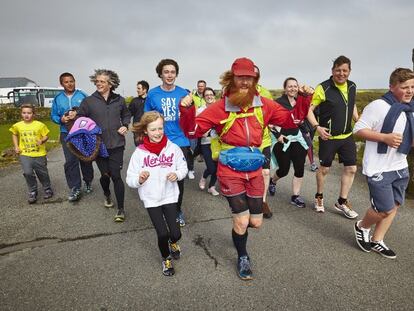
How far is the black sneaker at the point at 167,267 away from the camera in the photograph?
3.12 metres

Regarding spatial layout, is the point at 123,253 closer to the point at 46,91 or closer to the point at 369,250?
the point at 369,250

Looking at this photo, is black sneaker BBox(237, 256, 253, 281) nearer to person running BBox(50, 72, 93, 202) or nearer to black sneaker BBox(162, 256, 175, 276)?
black sneaker BBox(162, 256, 175, 276)

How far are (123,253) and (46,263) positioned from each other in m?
0.87

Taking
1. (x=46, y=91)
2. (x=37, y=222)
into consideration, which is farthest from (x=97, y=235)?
(x=46, y=91)

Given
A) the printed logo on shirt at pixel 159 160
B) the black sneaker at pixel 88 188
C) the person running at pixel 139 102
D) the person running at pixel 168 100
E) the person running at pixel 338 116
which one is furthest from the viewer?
the person running at pixel 139 102

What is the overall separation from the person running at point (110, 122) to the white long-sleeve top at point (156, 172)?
4.92ft

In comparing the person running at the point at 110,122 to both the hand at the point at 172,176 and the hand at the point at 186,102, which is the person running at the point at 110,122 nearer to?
the hand at the point at 172,176

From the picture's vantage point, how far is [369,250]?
3.53 m

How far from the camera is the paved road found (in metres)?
2.73

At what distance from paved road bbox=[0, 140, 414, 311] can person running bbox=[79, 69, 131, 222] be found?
63 cm

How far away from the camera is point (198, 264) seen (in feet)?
11.0

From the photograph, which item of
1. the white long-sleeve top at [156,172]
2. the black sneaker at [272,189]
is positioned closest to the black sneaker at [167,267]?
the white long-sleeve top at [156,172]

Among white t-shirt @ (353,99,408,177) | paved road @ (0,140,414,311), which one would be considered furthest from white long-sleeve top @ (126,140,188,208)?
white t-shirt @ (353,99,408,177)

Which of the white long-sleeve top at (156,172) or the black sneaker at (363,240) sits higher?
the white long-sleeve top at (156,172)
